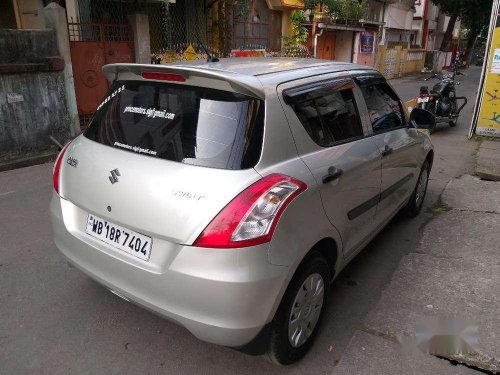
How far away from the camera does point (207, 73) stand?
2.21m

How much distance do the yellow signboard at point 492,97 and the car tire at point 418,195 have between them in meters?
4.38

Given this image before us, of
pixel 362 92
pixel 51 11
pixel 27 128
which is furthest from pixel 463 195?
pixel 51 11

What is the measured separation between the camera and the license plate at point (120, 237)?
214cm

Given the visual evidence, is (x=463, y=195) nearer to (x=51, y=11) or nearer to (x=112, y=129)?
(x=112, y=129)

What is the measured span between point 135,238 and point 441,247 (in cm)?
296

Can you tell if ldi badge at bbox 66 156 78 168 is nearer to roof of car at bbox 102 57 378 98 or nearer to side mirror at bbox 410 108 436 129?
roof of car at bbox 102 57 378 98

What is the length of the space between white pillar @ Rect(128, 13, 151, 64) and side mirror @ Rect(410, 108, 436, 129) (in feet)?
21.0

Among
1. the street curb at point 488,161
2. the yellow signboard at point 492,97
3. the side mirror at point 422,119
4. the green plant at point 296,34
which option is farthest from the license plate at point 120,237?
the green plant at point 296,34

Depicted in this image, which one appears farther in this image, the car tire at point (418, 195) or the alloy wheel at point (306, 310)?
the car tire at point (418, 195)

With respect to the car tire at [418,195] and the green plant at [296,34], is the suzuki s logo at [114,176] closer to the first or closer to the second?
the car tire at [418,195]

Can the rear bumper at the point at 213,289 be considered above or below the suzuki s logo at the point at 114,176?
below

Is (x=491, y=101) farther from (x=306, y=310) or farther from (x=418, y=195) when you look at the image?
(x=306, y=310)

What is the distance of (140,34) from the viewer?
896 centimetres

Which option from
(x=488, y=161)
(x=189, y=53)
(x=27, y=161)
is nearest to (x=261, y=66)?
(x=27, y=161)
